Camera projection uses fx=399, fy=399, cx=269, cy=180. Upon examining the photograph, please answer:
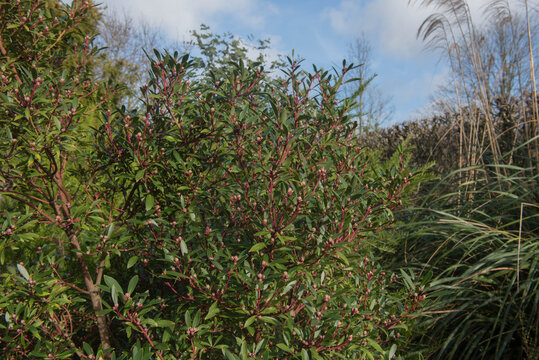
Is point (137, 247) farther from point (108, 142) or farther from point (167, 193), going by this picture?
point (108, 142)

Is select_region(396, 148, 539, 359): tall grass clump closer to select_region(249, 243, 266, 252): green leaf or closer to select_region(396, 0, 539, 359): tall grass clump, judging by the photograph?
select_region(396, 0, 539, 359): tall grass clump

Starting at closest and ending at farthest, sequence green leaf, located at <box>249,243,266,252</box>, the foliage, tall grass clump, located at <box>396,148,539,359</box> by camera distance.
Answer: green leaf, located at <box>249,243,266,252</box>, the foliage, tall grass clump, located at <box>396,148,539,359</box>

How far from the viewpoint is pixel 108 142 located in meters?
2.07

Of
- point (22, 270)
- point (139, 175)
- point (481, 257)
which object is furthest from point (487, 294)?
point (22, 270)

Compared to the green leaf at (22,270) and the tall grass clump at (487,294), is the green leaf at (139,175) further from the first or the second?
the tall grass clump at (487,294)

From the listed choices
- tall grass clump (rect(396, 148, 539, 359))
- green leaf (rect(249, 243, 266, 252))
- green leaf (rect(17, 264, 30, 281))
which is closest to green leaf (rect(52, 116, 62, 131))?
green leaf (rect(17, 264, 30, 281))

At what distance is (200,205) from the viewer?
208cm

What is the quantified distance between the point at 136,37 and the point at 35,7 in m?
19.9

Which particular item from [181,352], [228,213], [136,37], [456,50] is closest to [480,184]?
[456,50]

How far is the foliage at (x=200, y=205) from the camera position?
1.73 meters

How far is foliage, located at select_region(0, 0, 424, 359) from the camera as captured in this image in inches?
68.3

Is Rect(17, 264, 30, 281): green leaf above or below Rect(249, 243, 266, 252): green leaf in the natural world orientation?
below

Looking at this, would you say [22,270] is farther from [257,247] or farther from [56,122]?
[257,247]

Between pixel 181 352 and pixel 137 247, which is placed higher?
pixel 137 247
